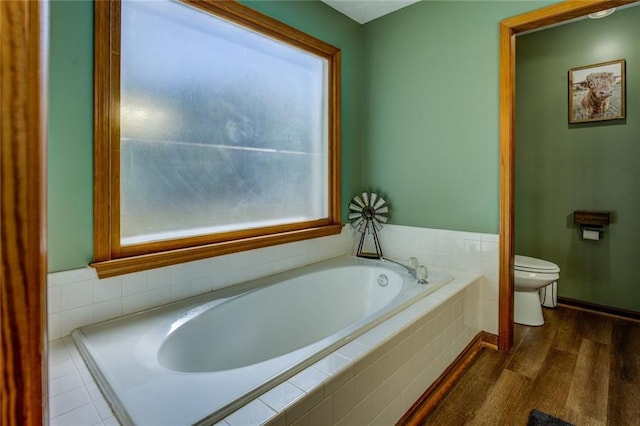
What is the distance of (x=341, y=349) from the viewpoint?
123 centimetres

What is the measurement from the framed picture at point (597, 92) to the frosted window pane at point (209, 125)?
2230 mm

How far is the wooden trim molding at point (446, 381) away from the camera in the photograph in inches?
59.1

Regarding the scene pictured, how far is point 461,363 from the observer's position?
1969mm

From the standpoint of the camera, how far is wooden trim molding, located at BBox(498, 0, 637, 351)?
6.72ft

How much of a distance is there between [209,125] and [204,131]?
0.05 metres

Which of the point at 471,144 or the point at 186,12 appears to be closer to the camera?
the point at 186,12

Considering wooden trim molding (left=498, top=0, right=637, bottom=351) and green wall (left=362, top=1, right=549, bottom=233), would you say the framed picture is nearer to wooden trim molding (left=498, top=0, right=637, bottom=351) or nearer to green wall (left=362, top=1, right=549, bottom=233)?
wooden trim molding (left=498, top=0, right=637, bottom=351)

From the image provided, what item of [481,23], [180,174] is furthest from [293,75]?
[481,23]

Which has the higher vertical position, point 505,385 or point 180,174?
point 180,174

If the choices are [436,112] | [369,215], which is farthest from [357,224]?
[436,112]

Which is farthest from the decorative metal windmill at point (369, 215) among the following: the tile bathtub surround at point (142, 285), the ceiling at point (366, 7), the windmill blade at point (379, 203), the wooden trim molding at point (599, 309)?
the wooden trim molding at point (599, 309)

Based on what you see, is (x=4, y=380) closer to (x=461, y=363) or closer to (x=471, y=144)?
(x=461, y=363)

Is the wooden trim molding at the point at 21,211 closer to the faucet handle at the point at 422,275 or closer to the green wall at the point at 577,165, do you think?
the faucet handle at the point at 422,275

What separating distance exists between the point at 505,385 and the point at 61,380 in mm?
2009
